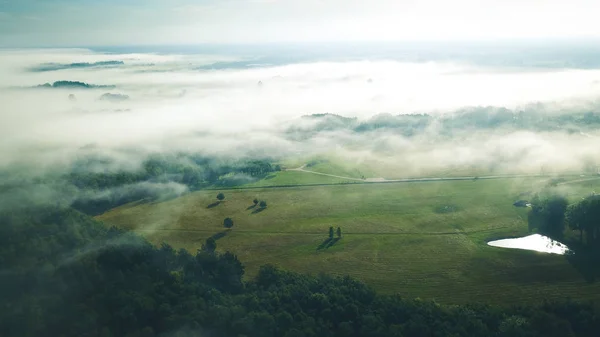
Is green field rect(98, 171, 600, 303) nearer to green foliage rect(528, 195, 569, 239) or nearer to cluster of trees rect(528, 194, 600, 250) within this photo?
green foliage rect(528, 195, 569, 239)

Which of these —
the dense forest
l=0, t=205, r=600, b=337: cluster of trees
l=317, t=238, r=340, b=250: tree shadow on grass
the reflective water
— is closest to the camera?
l=0, t=205, r=600, b=337: cluster of trees

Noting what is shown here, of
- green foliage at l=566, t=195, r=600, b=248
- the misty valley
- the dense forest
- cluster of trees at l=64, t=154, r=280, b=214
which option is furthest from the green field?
the dense forest

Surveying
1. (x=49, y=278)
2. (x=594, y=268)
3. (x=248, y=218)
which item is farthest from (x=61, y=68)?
(x=594, y=268)

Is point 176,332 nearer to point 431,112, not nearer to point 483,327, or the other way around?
point 483,327

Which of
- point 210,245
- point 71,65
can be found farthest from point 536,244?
point 71,65

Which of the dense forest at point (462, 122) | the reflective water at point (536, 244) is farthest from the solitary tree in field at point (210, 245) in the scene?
the dense forest at point (462, 122)

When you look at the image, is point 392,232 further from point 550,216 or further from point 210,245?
point 210,245

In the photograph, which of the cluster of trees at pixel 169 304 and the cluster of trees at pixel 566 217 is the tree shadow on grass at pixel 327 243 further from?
the cluster of trees at pixel 566 217
